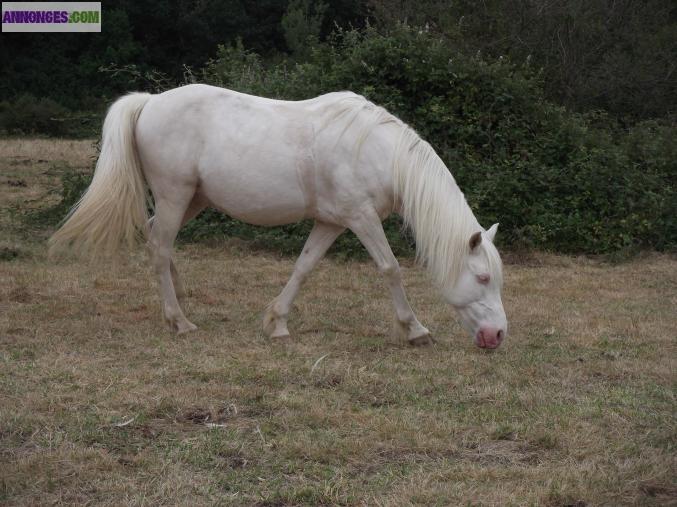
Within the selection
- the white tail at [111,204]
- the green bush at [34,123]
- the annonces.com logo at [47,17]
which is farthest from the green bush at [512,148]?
the annonces.com logo at [47,17]

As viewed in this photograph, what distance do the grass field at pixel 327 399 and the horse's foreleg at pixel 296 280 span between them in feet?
0.45

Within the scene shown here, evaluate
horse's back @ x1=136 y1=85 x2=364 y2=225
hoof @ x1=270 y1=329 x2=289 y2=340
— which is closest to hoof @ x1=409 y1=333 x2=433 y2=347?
hoof @ x1=270 y1=329 x2=289 y2=340

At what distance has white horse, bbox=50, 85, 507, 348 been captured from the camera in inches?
215

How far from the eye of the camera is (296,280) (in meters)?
5.86

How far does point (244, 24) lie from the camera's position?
3856cm

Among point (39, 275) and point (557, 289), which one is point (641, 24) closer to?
point (557, 289)

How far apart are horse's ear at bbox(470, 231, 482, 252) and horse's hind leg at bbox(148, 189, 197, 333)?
1919 mm

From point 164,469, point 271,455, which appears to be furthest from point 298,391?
point 164,469

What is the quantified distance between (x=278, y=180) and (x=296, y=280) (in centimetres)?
68

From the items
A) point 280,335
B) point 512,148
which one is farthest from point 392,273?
point 512,148

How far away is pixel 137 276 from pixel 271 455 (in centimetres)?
450

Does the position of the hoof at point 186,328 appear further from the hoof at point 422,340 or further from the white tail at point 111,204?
the hoof at point 422,340

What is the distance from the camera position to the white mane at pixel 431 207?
5.29 m

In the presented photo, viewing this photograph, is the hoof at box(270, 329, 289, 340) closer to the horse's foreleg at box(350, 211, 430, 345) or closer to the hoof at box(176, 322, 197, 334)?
the hoof at box(176, 322, 197, 334)
